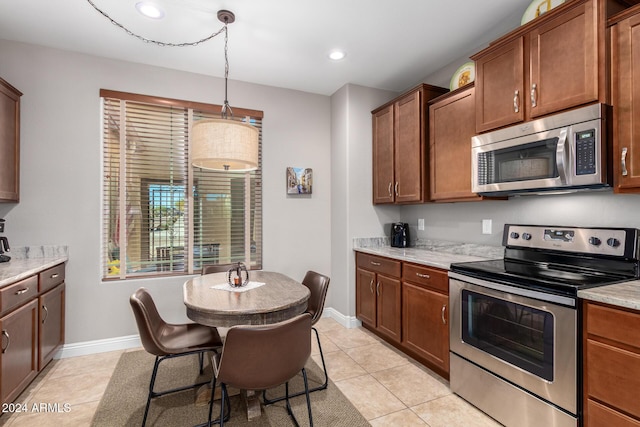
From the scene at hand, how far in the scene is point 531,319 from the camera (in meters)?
1.80

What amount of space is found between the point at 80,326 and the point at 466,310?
131 inches

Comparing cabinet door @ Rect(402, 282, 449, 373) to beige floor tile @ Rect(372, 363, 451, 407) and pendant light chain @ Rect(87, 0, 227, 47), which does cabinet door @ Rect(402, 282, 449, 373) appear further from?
pendant light chain @ Rect(87, 0, 227, 47)

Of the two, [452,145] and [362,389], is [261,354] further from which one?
[452,145]

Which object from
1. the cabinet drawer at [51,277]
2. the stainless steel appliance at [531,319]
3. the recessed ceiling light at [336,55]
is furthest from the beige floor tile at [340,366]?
the recessed ceiling light at [336,55]

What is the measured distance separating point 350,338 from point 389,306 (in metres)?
0.61

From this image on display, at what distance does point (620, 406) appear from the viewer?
1.43 meters

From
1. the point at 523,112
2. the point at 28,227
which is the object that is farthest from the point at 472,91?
the point at 28,227

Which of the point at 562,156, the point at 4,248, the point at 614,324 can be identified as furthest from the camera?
the point at 4,248

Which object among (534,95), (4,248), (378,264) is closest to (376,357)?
(378,264)

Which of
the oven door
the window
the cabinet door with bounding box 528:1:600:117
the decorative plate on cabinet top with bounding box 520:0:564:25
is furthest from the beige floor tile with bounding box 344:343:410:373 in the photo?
the decorative plate on cabinet top with bounding box 520:0:564:25

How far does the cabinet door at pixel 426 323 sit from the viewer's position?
244cm

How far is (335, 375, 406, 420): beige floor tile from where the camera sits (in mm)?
2135

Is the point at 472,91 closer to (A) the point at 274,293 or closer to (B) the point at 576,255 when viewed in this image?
(B) the point at 576,255

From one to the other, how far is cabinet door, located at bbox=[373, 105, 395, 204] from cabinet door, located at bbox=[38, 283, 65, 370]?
10.3ft
